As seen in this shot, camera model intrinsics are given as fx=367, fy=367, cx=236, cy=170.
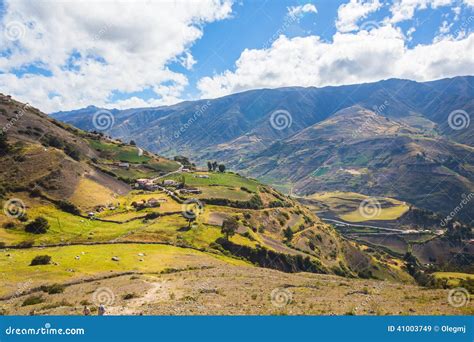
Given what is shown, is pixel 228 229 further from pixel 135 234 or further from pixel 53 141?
pixel 53 141

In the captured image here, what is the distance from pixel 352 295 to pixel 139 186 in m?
121

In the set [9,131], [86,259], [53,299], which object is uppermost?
[9,131]

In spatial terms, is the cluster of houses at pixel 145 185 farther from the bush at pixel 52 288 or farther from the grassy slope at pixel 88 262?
the bush at pixel 52 288

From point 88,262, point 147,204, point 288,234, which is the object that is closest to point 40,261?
point 88,262

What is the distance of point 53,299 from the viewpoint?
117ft

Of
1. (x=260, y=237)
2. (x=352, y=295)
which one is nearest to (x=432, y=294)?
(x=352, y=295)

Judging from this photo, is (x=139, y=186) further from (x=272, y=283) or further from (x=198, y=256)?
(x=272, y=283)
